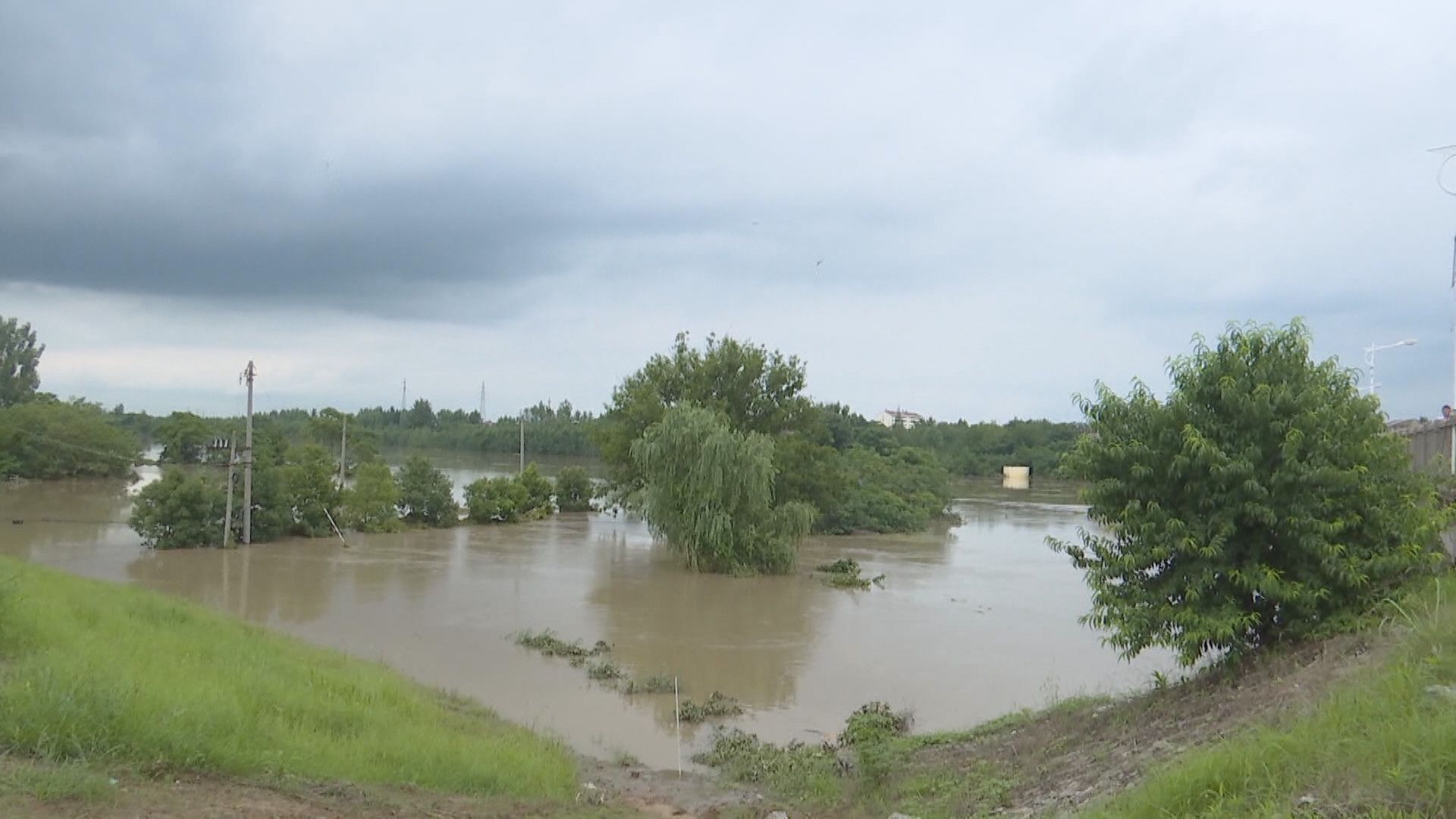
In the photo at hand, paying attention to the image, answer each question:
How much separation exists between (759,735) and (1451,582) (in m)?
7.54

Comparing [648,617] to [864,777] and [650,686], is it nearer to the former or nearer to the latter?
[650,686]

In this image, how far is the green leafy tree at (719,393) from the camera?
114 ft

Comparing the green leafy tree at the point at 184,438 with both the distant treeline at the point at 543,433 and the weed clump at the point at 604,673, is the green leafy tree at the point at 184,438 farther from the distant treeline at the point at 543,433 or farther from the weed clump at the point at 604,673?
the weed clump at the point at 604,673

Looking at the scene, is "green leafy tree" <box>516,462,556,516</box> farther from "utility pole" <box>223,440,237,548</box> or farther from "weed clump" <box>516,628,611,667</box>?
"weed clump" <box>516,628,611,667</box>

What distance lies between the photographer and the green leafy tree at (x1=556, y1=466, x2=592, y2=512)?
48781 mm

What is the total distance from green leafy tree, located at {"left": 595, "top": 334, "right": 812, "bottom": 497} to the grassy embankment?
23.5 meters

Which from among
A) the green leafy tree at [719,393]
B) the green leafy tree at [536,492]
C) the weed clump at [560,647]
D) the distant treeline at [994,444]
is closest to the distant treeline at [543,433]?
the distant treeline at [994,444]

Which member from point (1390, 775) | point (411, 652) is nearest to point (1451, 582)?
point (1390, 775)

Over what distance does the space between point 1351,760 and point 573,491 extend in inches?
1818

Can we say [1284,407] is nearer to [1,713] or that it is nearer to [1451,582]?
[1451,582]

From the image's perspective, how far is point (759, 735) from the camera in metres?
12.1

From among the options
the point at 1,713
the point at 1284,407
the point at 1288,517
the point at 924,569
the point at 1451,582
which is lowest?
the point at 924,569

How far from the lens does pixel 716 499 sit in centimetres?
2773

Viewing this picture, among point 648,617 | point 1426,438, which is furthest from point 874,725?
point 648,617
